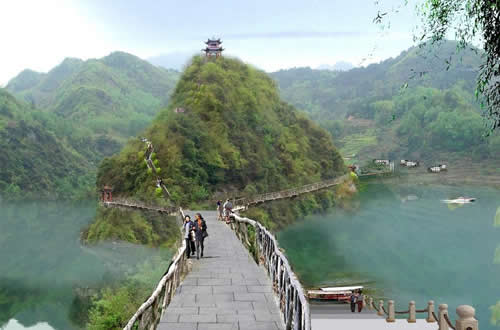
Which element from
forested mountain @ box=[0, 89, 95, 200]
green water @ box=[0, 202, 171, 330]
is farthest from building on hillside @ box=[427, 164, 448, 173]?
forested mountain @ box=[0, 89, 95, 200]

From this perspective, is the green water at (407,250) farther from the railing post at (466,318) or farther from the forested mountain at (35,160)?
the forested mountain at (35,160)

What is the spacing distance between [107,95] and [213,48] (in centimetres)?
9112

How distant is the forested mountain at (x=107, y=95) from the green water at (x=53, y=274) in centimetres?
6779

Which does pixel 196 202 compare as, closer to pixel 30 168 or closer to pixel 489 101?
pixel 489 101

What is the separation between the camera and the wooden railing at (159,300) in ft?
20.2

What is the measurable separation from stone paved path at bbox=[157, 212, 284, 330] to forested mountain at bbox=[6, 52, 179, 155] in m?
108

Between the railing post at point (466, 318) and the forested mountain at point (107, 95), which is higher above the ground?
the forested mountain at point (107, 95)

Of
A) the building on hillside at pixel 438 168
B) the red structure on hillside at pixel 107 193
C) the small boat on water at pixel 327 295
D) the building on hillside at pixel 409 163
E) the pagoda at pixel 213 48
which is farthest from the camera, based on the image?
the building on hillside at pixel 409 163

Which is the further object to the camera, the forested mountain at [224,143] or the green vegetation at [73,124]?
the green vegetation at [73,124]

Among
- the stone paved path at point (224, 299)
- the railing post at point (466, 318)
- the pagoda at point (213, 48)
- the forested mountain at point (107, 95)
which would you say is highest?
the forested mountain at point (107, 95)

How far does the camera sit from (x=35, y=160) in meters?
93.2

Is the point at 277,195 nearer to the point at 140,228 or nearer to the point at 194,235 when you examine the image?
the point at 140,228

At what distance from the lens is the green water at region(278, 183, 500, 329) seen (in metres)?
33.8

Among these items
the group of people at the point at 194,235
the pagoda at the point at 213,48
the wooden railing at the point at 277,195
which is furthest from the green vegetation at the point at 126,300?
the pagoda at the point at 213,48
